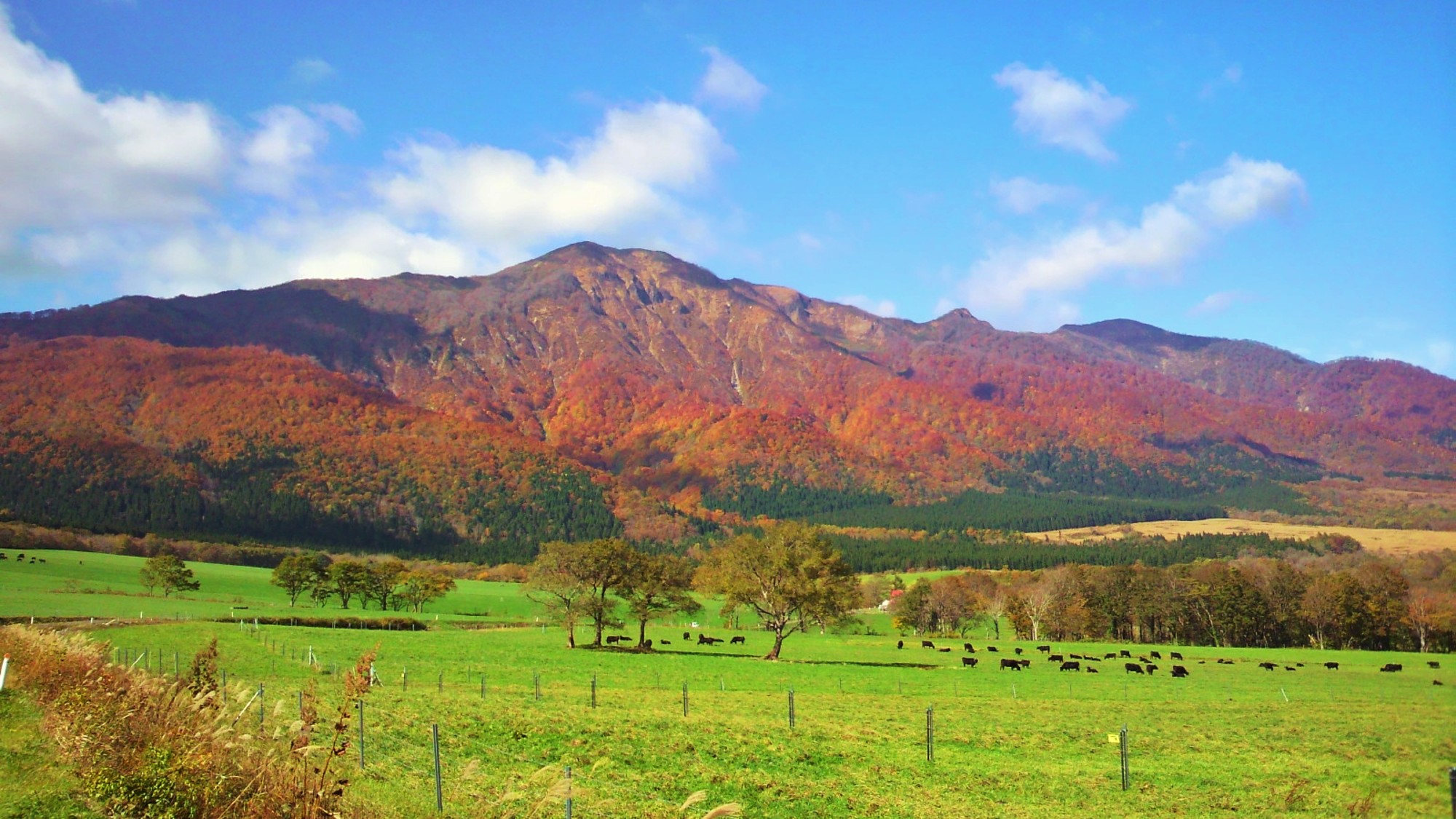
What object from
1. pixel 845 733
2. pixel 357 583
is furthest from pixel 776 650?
pixel 357 583

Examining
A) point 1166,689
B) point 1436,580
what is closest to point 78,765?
point 1166,689

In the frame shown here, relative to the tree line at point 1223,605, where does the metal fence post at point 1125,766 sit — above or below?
above

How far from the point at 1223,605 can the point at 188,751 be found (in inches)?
4018

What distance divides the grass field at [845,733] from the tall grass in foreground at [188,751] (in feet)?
2.92

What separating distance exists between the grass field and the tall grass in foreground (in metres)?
0.89

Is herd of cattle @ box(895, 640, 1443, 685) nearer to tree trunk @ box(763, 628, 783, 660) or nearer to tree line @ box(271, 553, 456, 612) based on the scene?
tree trunk @ box(763, 628, 783, 660)

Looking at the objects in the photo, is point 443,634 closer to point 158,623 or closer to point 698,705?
point 158,623

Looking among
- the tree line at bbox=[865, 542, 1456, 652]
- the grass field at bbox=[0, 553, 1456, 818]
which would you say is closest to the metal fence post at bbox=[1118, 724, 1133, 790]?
the grass field at bbox=[0, 553, 1456, 818]

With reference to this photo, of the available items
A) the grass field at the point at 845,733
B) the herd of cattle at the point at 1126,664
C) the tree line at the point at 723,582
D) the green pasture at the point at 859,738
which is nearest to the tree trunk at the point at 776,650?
the tree line at the point at 723,582

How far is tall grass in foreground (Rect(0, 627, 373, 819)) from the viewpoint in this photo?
8500mm

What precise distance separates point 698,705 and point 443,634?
141 ft

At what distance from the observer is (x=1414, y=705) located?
108ft

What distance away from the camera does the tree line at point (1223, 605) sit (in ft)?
283

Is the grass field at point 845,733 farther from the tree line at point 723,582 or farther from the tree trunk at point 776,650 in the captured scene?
the tree line at point 723,582
